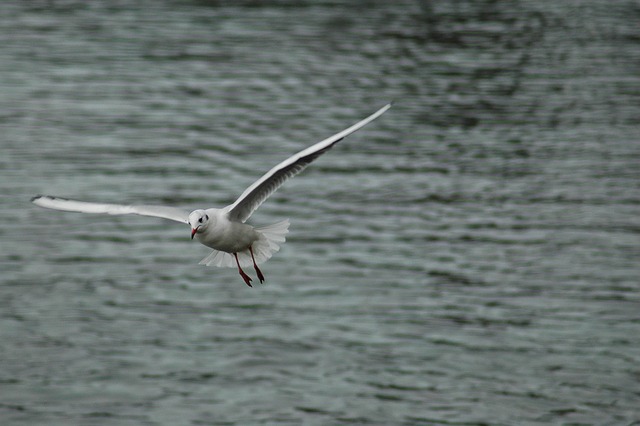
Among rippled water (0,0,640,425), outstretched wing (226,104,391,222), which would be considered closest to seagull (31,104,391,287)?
outstretched wing (226,104,391,222)

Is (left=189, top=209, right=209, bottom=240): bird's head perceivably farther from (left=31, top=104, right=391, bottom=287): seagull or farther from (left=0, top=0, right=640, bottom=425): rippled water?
(left=0, top=0, right=640, bottom=425): rippled water

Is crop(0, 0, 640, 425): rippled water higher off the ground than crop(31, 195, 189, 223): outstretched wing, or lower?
lower

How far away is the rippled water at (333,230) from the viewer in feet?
73.2

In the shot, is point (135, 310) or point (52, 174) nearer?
point (135, 310)

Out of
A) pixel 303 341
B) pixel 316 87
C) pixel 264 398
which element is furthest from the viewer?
pixel 316 87

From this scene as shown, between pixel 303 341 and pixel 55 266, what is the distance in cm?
731

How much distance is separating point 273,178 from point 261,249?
1.12m

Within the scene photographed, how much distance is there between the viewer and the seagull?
11203mm

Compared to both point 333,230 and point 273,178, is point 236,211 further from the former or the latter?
point 333,230

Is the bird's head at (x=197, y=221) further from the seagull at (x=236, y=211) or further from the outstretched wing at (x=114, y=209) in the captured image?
the outstretched wing at (x=114, y=209)

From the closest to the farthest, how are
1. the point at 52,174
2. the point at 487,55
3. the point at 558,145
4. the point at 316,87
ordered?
the point at 52,174, the point at 558,145, the point at 316,87, the point at 487,55

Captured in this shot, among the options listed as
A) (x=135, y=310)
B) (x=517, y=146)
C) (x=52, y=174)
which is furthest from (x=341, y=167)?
(x=135, y=310)

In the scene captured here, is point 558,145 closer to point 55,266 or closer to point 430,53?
point 430,53

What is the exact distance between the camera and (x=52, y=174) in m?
33.4
